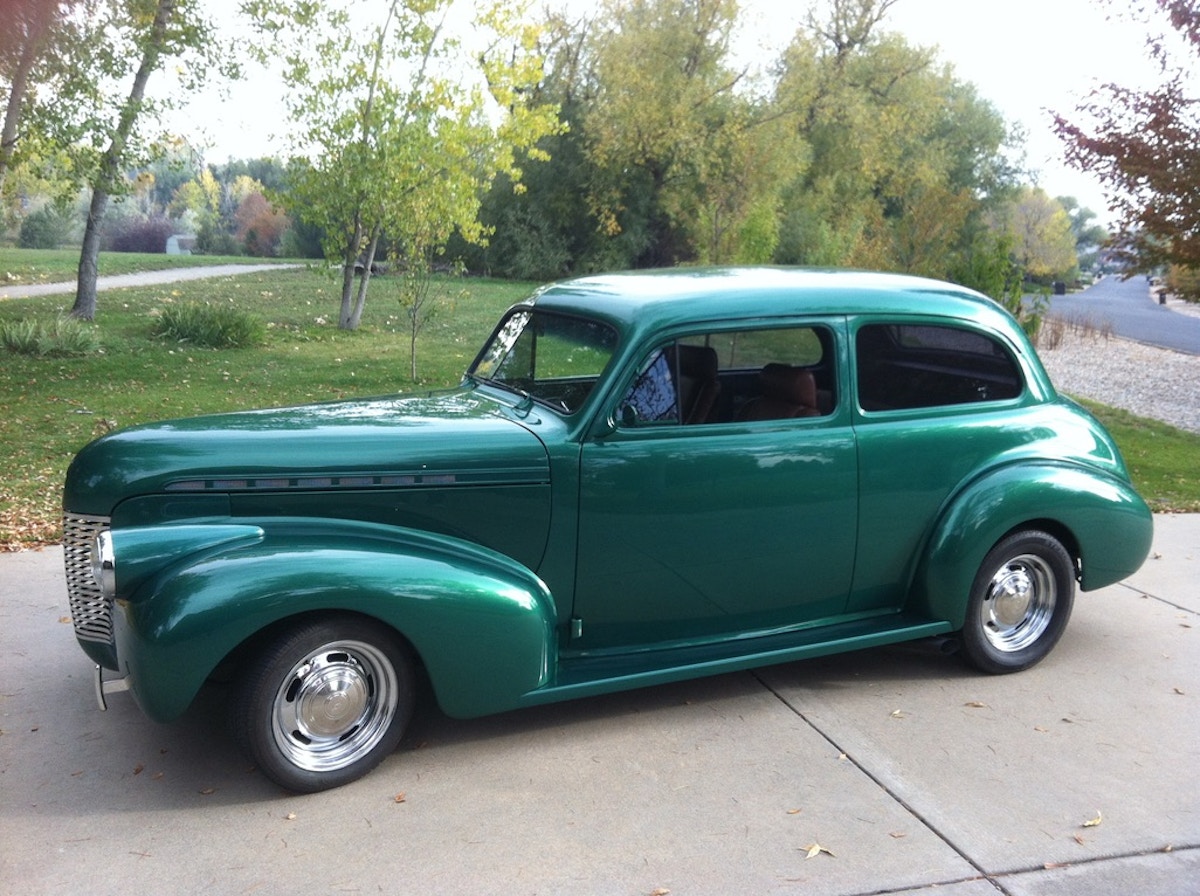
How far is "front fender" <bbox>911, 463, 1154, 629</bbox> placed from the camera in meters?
4.56

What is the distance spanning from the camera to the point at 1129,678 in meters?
4.88

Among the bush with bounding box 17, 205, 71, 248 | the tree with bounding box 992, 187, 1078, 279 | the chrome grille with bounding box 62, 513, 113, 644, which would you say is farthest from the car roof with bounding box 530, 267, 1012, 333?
the tree with bounding box 992, 187, 1078, 279

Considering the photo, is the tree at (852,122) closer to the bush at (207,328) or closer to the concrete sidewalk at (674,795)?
the bush at (207,328)

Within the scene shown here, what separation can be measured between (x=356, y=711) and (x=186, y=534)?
850 millimetres

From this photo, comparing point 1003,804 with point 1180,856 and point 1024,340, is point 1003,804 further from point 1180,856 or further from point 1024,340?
point 1024,340

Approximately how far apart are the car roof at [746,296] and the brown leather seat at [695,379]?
14 centimetres

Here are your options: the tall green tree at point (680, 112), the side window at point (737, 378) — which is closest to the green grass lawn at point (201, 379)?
the side window at point (737, 378)

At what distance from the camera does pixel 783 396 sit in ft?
14.9

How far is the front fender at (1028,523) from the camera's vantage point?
15.0 ft

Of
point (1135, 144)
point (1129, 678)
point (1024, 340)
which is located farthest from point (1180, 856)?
point (1135, 144)

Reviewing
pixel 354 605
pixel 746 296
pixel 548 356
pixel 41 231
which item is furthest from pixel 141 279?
pixel 354 605

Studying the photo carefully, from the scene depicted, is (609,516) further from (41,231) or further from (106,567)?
(41,231)

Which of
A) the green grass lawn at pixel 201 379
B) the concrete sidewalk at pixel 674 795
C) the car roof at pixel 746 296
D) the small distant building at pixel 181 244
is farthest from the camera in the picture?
the small distant building at pixel 181 244

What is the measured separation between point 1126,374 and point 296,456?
17.7m
